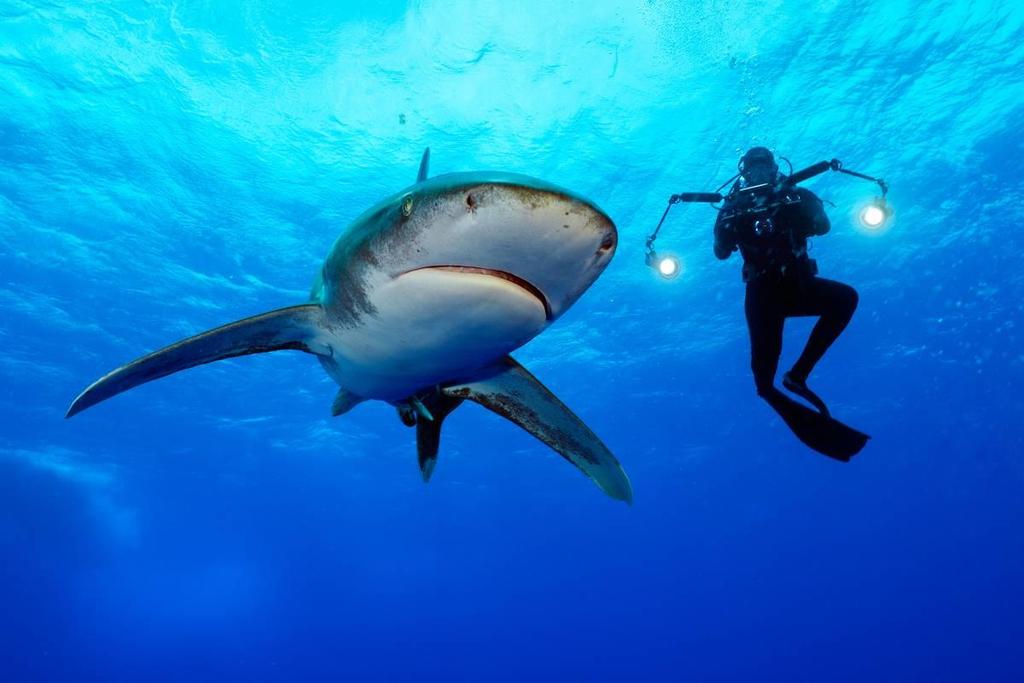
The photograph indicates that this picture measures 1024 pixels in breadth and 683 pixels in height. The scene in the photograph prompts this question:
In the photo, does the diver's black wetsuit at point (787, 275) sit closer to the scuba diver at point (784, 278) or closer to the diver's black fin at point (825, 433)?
the scuba diver at point (784, 278)

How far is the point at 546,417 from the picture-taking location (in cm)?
420

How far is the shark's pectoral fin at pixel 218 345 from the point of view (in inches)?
115

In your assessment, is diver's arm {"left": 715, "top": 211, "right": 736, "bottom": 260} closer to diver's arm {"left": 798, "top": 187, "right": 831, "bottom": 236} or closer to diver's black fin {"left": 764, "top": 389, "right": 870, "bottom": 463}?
diver's arm {"left": 798, "top": 187, "right": 831, "bottom": 236}

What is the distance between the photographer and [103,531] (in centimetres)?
4581

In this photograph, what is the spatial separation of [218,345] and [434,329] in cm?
127

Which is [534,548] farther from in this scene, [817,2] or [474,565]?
[817,2]

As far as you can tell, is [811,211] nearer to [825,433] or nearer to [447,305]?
[825,433]

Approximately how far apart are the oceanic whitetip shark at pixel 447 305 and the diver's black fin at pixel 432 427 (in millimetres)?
22

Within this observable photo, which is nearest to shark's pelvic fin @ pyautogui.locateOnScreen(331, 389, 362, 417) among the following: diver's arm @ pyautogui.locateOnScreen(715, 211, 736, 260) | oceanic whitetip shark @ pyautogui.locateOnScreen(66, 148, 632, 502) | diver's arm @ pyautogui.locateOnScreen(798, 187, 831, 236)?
oceanic whitetip shark @ pyautogui.locateOnScreen(66, 148, 632, 502)

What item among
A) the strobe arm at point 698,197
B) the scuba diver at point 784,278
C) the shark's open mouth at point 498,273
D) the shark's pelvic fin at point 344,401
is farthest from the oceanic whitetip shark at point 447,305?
the strobe arm at point 698,197

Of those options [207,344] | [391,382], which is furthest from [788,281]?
[207,344]

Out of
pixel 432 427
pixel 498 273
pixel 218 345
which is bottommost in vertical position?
pixel 498 273

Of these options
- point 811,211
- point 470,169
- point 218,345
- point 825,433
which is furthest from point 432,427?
point 470,169

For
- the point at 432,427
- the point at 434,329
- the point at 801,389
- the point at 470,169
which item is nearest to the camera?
the point at 434,329
